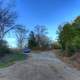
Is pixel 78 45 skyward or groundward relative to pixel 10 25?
groundward

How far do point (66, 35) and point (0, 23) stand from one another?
13120mm

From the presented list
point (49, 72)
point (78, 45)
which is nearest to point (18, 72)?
point (49, 72)

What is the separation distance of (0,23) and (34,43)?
28.2 m

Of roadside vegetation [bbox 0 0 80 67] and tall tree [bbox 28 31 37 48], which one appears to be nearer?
roadside vegetation [bbox 0 0 80 67]

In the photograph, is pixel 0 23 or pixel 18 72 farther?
pixel 0 23

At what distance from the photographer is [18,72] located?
1892cm

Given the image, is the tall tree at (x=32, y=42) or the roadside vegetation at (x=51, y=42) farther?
the tall tree at (x=32, y=42)

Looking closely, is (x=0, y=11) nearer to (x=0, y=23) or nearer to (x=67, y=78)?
(x=0, y=23)

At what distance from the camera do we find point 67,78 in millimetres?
18641

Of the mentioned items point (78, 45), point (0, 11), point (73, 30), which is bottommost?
point (78, 45)

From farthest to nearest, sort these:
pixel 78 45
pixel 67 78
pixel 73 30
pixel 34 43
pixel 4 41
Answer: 1. pixel 34 43
2. pixel 4 41
3. pixel 73 30
4. pixel 78 45
5. pixel 67 78

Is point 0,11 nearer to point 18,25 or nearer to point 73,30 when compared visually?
point 18,25

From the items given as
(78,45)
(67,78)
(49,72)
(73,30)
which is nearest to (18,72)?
(49,72)


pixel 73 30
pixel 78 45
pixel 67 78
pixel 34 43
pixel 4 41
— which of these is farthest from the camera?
pixel 34 43
